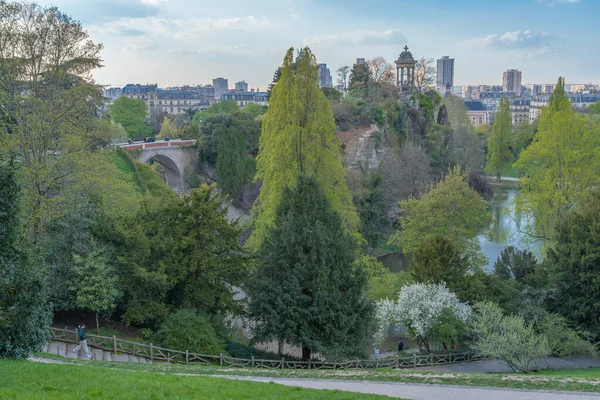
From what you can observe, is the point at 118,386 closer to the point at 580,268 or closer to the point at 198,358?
the point at 198,358

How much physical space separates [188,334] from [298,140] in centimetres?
963

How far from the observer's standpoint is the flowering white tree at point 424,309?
65.8ft

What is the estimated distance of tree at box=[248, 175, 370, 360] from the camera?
1795 cm

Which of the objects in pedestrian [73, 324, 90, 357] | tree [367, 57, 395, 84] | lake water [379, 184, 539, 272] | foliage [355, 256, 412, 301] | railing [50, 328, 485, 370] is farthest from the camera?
tree [367, 57, 395, 84]

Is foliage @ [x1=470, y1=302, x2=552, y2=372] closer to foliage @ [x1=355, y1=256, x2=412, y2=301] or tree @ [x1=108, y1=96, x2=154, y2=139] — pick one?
foliage @ [x1=355, y1=256, x2=412, y2=301]

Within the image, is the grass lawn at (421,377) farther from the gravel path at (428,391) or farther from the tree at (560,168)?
the tree at (560,168)

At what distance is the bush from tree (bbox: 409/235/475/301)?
8.78 metres

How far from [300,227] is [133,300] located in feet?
19.0

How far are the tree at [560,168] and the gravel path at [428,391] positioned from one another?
14493mm

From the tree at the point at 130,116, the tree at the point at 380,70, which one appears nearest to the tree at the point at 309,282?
the tree at the point at 380,70

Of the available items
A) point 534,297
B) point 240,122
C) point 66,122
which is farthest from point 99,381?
point 240,122

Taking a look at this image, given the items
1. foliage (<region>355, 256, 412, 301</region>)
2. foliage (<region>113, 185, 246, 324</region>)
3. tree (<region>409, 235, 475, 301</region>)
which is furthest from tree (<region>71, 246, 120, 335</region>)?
tree (<region>409, 235, 475, 301</region>)

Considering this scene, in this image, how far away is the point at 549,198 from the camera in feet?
86.9

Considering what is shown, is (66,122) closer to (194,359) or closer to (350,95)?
(194,359)
